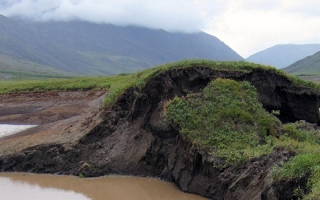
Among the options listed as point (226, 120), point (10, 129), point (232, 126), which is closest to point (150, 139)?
point (226, 120)

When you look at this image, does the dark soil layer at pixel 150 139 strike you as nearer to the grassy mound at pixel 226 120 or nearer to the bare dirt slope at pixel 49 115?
the grassy mound at pixel 226 120

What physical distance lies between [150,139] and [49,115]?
1758cm

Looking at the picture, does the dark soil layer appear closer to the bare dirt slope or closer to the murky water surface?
the bare dirt slope

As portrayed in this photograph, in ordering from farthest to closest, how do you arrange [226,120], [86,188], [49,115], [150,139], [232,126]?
[49,115], [150,139], [86,188], [226,120], [232,126]

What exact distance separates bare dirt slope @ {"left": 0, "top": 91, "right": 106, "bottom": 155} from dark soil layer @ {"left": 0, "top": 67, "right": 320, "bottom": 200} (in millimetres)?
747

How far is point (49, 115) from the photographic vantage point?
34.1 m

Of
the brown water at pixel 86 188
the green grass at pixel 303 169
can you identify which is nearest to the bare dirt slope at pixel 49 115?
the brown water at pixel 86 188

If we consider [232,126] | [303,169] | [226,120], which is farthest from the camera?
[226,120]

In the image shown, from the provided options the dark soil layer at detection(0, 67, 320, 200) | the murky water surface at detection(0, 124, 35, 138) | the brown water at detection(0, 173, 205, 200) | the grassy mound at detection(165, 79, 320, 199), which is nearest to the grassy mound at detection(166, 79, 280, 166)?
the grassy mound at detection(165, 79, 320, 199)

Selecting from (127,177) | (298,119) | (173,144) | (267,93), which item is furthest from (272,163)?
(298,119)

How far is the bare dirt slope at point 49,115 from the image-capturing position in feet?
68.3

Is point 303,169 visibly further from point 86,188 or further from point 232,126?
point 86,188

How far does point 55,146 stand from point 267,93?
9.94 meters

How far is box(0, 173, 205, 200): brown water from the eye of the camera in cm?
1583
